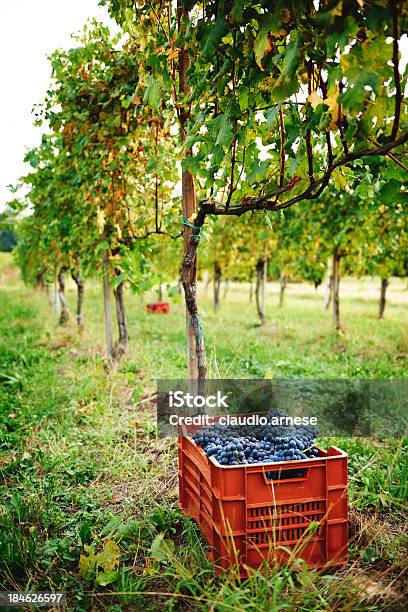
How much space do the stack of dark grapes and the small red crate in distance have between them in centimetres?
7

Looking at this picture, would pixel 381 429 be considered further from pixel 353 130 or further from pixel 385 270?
pixel 385 270

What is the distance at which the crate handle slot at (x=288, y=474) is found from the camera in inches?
99.9

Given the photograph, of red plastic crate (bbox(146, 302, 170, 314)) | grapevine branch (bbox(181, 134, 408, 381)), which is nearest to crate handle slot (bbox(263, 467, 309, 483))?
grapevine branch (bbox(181, 134, 408, 381))

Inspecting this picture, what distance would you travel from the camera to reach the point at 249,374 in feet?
22.5

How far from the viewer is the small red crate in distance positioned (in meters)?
2.46

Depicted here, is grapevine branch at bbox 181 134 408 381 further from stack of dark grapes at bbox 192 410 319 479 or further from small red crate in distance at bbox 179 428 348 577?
small red crate in distance at bbox 179 428 348 577

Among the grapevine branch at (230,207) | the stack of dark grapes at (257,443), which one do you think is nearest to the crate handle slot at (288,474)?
the stack of dark grapes at (257,443)

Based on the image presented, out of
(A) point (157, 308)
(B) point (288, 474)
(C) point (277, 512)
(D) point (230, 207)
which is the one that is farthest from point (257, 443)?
(A) point (157, 308)

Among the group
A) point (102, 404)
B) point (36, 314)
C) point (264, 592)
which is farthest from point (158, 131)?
point (36, 314)

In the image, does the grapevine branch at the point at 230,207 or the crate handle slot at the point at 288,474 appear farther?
the crate handle slot at the point at 288,474

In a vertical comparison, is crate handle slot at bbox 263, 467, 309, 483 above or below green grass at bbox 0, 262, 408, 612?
above

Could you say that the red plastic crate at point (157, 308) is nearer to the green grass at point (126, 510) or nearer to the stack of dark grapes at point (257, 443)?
the green grass at point (126, 510)

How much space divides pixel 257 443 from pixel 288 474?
0.25 meters

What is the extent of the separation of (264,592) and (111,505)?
4.56 ft
